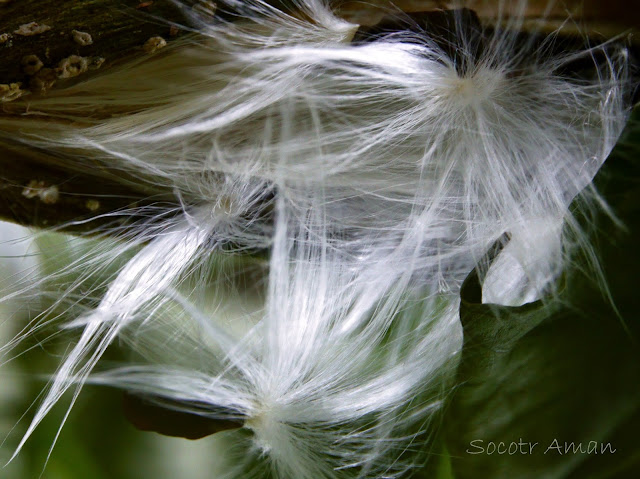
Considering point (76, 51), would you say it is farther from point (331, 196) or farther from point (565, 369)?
point (565, 369)

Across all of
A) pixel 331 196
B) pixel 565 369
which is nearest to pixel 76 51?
pixel 331 196

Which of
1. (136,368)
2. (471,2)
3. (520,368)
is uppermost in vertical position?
(471,2)

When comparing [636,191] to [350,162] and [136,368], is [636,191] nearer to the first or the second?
[350,162]

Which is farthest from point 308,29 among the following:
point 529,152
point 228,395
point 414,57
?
point 228,395

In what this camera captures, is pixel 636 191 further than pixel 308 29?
No

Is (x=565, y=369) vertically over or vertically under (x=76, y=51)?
under

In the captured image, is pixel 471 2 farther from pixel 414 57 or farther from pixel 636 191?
pixel 636 191

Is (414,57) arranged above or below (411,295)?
above

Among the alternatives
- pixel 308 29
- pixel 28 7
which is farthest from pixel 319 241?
pixel 28 7
